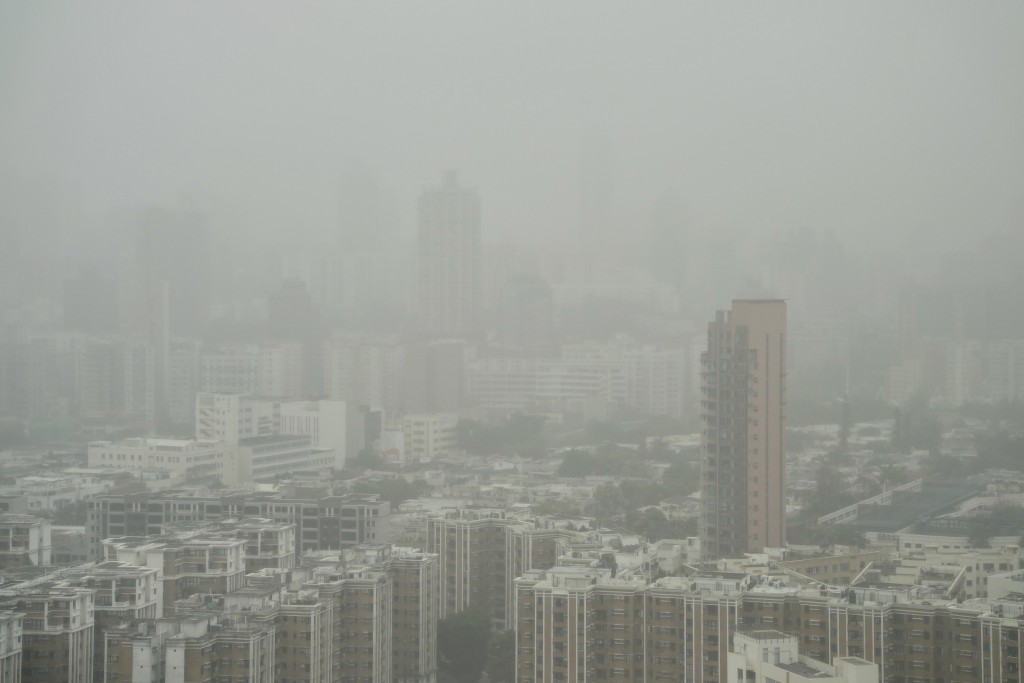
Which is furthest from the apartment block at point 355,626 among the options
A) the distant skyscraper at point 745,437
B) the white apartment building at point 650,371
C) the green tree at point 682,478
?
the white apartment building at point 650,371

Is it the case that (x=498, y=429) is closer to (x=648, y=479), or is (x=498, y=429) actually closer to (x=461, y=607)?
(x=648, y=479)

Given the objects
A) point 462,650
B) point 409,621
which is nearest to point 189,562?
point 409,621

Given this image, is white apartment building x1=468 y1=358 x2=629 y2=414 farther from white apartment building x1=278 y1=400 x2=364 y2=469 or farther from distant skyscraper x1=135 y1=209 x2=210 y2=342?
distant skyscraper x1=135 y1=209 x2=210 y2=342

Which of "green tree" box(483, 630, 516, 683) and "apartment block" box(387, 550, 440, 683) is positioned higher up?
"apartment block" box(387, 550, 440, 683)

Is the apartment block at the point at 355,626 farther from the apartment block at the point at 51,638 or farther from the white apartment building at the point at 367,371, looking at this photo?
the white apartment building at the point at 367,371

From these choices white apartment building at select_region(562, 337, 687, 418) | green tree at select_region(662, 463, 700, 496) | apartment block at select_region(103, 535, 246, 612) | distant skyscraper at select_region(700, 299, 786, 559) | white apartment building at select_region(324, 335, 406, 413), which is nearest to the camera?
apartment block at select_region(103, 535, 246, 612)

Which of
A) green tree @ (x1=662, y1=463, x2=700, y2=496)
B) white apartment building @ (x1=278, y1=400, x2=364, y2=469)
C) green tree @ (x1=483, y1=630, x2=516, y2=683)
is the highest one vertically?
white apartment building @ (x1=278, y1=400, x2=364, y2=469)

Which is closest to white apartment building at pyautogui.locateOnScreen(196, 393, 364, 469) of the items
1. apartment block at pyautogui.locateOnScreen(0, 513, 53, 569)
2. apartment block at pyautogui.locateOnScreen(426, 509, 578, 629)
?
apartment block at pyautogui.locateOnScreen(0, 513, 53, 569)
